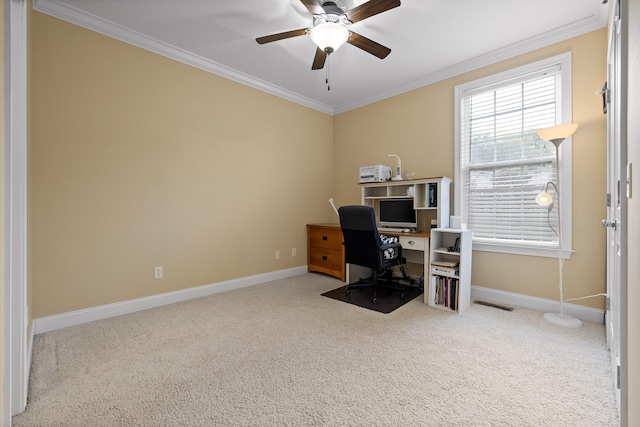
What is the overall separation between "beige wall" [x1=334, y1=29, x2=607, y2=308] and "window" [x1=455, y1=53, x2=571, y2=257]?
0.08 meters

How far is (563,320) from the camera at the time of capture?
8.17 feet

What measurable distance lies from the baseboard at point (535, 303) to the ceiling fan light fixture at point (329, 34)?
2.89m

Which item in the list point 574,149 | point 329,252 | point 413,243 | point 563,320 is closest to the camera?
point 563,320

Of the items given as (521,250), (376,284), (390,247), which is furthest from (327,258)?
(521,250)

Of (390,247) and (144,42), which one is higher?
(144,42)

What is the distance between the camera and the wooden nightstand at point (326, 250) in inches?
156

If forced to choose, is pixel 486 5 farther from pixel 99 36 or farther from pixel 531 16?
pixel 99 36

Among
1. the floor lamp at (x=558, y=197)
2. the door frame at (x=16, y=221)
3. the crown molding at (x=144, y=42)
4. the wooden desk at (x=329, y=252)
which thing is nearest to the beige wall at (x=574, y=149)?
the floor lamp at (x=558, y=197)

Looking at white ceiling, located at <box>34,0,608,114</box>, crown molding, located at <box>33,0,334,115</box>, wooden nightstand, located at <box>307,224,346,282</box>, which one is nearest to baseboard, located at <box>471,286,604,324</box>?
wooden nightstand, located at <box>307,224,346,282</box>

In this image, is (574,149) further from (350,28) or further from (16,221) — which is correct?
(16,221)

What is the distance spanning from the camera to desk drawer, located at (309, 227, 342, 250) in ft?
13.1

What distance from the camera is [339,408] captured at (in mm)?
1469

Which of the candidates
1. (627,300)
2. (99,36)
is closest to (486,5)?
(627,300)

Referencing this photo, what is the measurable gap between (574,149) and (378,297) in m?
2.33
